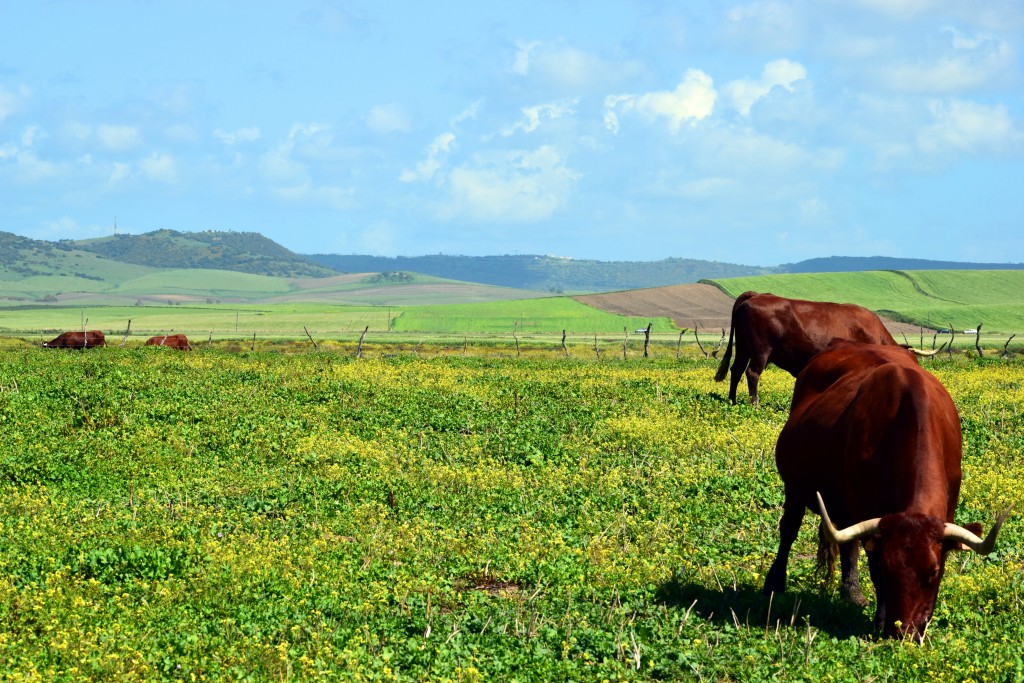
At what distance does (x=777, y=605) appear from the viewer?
33.5 feet

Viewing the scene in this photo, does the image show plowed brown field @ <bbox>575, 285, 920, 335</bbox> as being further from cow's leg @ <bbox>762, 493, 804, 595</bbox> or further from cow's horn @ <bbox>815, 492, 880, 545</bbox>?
cow's horn @ <bbox>815, 492, 880, 545</bbox>

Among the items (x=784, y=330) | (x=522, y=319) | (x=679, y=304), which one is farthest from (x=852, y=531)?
(x=679, y=304)

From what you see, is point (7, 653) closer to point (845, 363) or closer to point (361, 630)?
point (361, 630)

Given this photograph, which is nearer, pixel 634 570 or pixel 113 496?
pixel 634 570

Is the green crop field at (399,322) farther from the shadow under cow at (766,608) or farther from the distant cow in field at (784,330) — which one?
the shadow under cow at (766,608)

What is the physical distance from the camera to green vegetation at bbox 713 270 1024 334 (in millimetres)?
133375

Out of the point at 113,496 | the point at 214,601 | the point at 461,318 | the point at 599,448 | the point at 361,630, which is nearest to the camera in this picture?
the point at 361,630

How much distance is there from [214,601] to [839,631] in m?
5.95

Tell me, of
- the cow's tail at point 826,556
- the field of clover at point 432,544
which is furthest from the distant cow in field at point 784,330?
the cow's tail at point 826,556

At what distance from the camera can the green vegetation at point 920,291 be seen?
438 ft

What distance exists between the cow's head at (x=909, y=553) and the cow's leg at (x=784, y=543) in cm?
195

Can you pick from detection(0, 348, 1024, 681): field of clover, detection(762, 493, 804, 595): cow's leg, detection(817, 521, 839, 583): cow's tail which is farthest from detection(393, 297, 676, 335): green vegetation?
detection(762, 493, 804, 595): cow's leg

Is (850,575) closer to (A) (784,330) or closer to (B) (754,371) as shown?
(B) (754,371)

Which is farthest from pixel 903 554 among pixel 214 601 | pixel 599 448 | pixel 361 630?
pixel 599 448
